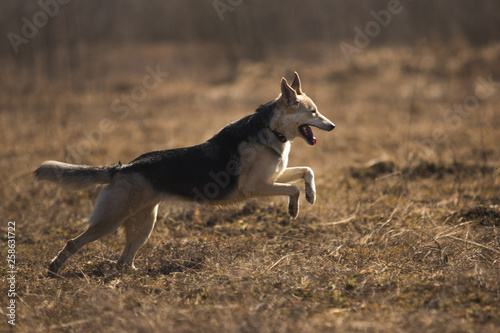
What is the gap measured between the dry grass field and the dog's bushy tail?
966 mm

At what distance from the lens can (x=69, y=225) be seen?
7453mm

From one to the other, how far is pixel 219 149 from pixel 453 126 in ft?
30.3

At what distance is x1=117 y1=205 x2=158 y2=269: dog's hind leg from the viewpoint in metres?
5.83

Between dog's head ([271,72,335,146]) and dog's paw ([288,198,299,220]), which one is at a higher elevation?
dog's head ([271,72,335,146])

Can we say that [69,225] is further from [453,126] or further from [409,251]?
[453,126]

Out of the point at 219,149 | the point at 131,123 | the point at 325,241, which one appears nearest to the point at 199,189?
the point at 219,149

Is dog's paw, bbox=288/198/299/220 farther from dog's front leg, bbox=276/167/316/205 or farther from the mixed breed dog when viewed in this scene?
dog's front leg, bbox=276/167/316/205

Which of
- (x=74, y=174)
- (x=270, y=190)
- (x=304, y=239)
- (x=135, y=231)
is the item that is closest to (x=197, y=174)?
(x=270, y=190)

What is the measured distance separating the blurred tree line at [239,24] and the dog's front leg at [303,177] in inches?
675

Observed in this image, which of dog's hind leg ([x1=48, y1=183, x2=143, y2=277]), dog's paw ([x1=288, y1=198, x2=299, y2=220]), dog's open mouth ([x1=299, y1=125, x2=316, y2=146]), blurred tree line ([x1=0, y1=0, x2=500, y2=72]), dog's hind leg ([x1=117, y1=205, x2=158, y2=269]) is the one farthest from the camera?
blurred tree line ([x1=0, y1=0, x2=500, y2=72])

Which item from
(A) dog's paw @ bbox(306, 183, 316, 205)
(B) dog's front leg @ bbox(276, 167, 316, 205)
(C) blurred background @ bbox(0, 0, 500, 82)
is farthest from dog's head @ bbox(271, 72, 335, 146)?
(C) blurred background @ bbox(0, 0, 500, 82)

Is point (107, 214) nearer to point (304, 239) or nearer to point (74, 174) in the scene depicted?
point (74, 174)

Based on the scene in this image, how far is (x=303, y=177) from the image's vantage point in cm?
638

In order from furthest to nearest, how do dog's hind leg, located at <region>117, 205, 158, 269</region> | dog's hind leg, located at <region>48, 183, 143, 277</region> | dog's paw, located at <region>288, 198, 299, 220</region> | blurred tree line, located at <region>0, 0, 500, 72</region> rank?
1. blurred tree line, located at <region>0, 0, 500, 72</region>
2. dog's paw, located at <region>288, 198, 299, 220</region>
3. dog's hind leg, located at <region>117, 205, 158, 269</region>
4. dog's hind leg, located at <region>48, 183, 143, 277</region>
